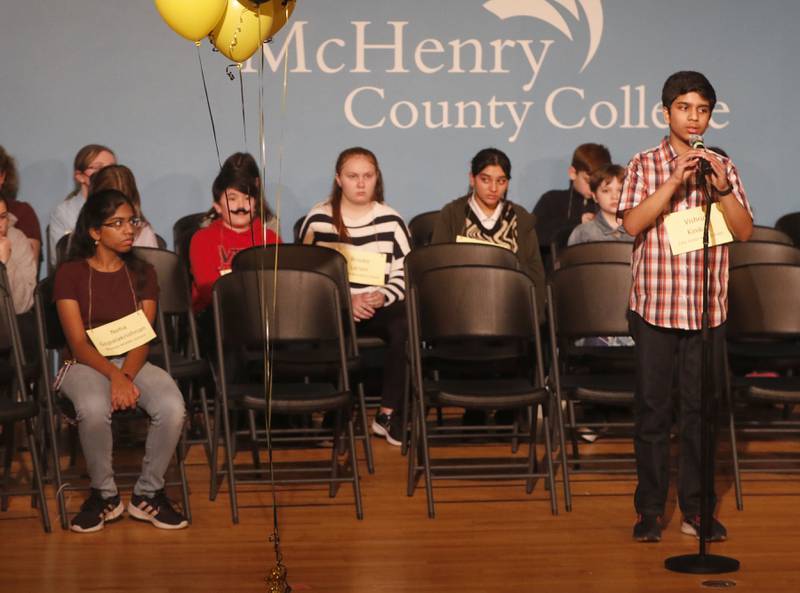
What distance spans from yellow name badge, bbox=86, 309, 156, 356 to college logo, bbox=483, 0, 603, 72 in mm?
3467

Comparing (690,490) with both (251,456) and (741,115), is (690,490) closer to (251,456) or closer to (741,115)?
(251,456)

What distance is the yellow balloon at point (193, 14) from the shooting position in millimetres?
4008

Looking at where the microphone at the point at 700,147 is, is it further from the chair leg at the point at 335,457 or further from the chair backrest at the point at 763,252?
the chair backrest at the point at 763,252

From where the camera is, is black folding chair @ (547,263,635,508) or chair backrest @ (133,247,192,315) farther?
chair backrest @ (133,247,192,315)

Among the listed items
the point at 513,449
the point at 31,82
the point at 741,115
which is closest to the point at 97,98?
the point at 31,82

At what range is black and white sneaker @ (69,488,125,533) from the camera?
15.8 feet

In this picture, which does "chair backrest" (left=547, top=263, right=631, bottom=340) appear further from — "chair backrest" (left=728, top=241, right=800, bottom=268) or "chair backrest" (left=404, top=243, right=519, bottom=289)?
"chair backrest" (left=728, top=241, right=800, bottom=268)

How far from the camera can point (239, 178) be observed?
6.30 m

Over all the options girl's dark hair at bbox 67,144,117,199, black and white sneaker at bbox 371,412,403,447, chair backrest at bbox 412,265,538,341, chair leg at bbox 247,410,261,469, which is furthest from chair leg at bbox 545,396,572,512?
girl's dark hair at bbox 67,144,117,199

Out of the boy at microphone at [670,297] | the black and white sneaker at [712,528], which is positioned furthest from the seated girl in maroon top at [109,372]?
the black and white sneaker at [712,528]

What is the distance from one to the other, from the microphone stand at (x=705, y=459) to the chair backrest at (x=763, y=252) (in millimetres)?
2005

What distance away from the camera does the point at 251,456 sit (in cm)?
595

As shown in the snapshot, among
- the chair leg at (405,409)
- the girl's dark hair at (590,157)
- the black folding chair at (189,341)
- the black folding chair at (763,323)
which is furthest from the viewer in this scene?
the girl's dark hair at (590,157)

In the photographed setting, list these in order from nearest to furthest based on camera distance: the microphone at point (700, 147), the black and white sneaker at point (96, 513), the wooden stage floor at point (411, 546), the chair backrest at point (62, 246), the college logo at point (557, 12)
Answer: the microphone at point (700, 147) < the wooden stage floor at point (411, 546) < the black and white sneaker at point (96, 513) < the chair backrest at point (62, 246) < the college logo at point (557, 12)
